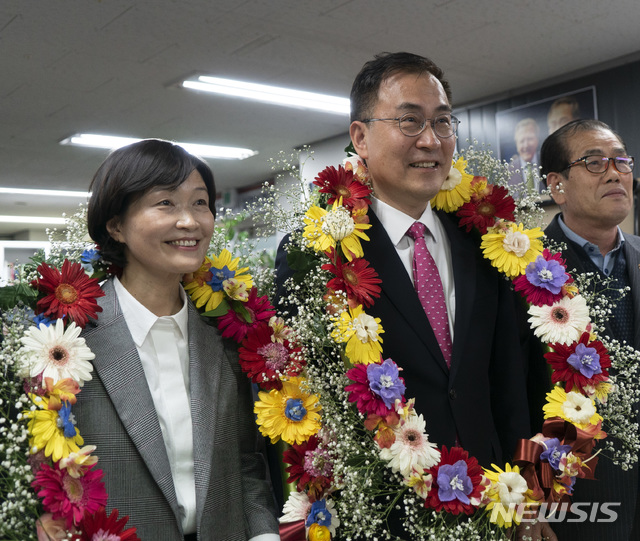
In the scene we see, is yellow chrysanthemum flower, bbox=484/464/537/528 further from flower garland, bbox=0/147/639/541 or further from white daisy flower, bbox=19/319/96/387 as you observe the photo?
white daisy flower, bbox=19/319/96/387

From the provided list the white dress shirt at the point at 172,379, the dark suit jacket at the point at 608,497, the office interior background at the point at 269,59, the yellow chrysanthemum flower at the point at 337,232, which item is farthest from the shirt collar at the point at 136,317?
the office interior background at the point at 269,59

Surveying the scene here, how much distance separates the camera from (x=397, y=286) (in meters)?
2.04

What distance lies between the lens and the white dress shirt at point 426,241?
213 cm

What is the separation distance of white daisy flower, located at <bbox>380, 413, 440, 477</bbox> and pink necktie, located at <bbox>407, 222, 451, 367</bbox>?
23 cm

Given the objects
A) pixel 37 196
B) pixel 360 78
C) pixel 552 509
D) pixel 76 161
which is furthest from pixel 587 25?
pixel 37 196

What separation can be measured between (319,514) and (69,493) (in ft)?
2.24

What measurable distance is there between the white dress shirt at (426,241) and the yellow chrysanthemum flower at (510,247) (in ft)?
0.44

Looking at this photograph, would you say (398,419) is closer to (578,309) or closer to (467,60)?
(578,309)

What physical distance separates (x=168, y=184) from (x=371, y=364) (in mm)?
747

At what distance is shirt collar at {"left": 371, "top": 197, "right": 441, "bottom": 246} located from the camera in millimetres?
2148

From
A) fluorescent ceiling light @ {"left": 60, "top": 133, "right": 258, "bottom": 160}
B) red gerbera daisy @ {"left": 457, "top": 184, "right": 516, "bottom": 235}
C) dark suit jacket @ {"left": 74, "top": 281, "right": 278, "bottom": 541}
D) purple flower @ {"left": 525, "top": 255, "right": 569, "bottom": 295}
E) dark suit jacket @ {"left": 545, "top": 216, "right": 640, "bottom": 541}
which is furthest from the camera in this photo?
fluorescent ceiling light @ {"left": 60, "top": 133, "right": 258, "bottom": 160}

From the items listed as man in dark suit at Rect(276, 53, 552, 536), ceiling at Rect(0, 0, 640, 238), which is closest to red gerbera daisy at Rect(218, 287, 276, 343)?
man in dark suit at Rect(276, 53, 552, 536)

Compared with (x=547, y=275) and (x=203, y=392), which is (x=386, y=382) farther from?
(x=547, y=275)

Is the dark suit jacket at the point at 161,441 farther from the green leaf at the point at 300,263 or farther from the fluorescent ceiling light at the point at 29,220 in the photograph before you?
the fluorescent ceiling light at the point at 29,220
